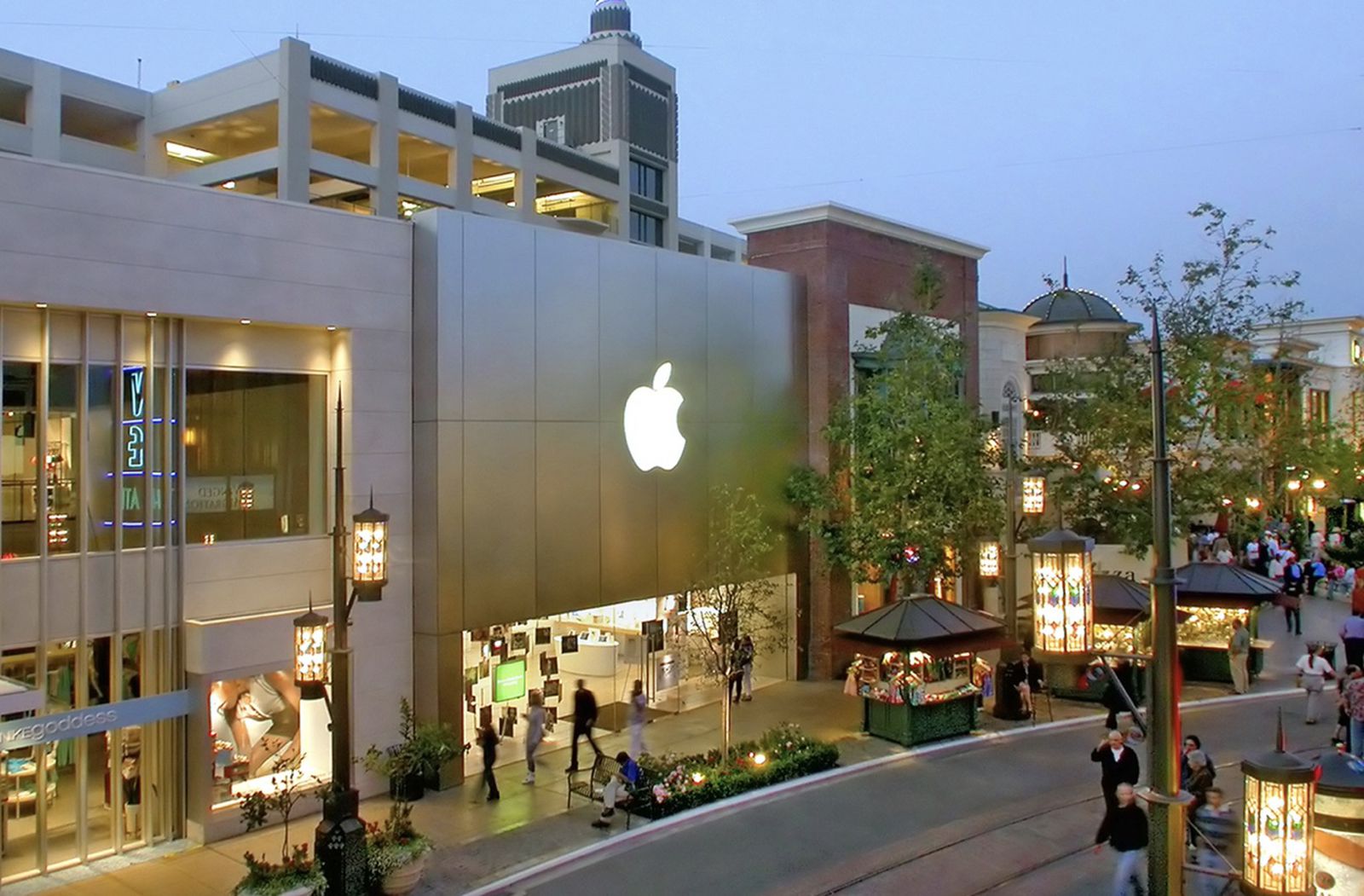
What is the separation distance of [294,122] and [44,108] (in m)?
8.95

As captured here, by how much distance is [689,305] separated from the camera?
21516 millimetres

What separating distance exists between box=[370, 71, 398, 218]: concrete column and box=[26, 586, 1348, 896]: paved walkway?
32269 mm

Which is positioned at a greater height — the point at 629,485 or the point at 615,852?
the point at 629,485

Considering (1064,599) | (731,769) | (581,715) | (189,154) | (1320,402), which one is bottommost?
(731,769)

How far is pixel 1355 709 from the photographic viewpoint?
16484 millimetres

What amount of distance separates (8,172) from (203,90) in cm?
3456

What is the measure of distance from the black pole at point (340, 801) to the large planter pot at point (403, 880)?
0.32 m

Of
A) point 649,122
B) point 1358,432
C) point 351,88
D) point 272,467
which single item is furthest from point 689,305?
point 649,122

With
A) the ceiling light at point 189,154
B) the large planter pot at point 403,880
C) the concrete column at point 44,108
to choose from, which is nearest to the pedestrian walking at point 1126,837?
the large planter pot at point 403,880

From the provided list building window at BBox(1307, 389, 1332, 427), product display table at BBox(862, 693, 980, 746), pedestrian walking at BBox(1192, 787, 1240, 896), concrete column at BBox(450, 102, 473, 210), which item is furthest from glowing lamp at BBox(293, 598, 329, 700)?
building window at BBox(1307, 389, 1332, 427)

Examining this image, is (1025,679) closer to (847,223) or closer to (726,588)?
(726,588)

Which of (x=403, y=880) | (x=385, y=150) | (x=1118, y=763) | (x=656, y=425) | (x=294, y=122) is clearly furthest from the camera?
(x=385, y=150)

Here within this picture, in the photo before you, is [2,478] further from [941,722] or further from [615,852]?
[941,722]

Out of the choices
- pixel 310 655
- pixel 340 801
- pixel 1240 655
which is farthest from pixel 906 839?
pixel 1240 655
